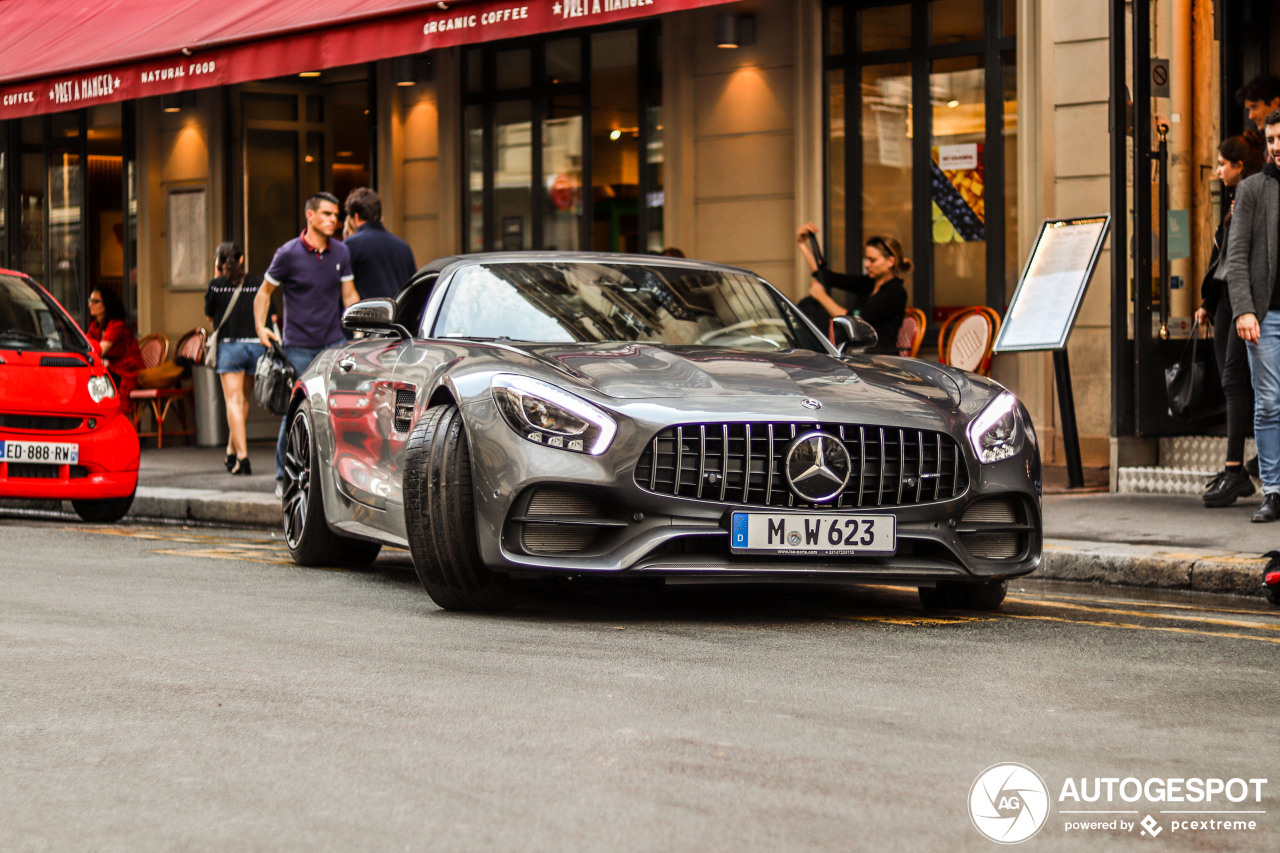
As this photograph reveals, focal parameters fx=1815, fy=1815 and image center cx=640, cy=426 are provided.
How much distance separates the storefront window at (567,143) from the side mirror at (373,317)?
7993 mm

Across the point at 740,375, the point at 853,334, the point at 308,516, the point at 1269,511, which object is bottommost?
the point at 1269,511

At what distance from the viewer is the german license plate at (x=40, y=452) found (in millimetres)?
10609

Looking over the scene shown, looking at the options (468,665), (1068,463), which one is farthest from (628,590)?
(1068,463)

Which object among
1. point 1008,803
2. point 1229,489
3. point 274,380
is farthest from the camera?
point 274,380

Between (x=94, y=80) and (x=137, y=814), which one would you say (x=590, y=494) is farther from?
(x=94, y=80)

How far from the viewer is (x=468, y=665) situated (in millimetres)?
5227

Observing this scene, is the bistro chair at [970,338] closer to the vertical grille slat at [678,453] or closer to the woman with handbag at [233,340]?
the woman with handbag at [233,340]

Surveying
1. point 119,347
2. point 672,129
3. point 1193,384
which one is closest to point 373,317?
point 1193,384

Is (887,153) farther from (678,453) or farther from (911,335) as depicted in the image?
(678,453)

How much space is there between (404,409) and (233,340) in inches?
295

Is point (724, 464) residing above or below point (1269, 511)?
above

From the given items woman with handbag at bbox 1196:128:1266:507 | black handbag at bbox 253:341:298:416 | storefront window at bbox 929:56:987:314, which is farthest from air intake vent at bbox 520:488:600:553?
storefront window at bbox 929:56:987:314

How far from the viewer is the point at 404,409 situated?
693 cm
